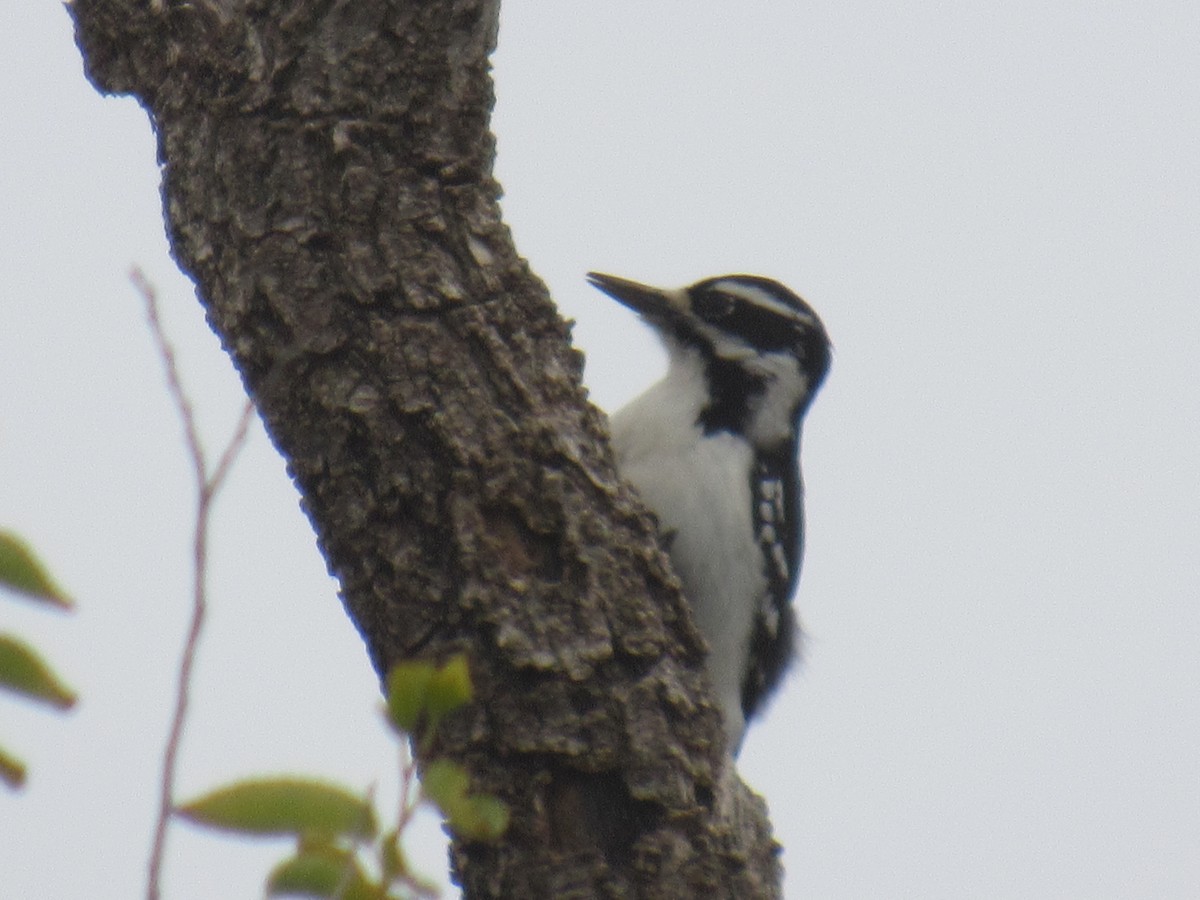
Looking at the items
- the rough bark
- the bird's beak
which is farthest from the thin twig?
the bird's beak

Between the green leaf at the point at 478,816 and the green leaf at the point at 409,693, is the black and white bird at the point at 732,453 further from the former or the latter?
the green leaf at the point at 409,693

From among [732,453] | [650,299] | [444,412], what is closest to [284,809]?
[444,412]

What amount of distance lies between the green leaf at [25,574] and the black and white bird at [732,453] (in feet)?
12.3

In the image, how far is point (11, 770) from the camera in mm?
1361

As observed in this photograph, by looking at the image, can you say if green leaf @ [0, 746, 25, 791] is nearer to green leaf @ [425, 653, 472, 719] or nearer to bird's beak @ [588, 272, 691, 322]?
green leaf @ [425, 653, 472, 719]

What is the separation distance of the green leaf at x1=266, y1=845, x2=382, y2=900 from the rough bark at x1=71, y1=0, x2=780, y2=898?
1630 millimetres

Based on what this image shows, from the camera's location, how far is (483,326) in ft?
11.0

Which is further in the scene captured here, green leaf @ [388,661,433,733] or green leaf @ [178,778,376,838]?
green leaf @ [388,661,433,733]

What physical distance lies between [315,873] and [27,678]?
0.30m

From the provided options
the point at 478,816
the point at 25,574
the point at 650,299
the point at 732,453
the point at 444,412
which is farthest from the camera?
the point at 650,299

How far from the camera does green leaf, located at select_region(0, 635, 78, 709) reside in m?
1.35

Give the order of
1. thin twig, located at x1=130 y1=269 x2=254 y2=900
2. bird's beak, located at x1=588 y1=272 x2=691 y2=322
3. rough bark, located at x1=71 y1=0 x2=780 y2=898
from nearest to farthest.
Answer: thin twig, located at x1=130 y1=269 x2=254 y2=900
rough bark, located at x1=71 y1=0 x2=780 y2=898
bird's beak, located at x1=588 y1=272 x2=691 y2=322

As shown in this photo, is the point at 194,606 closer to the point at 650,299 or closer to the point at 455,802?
the point at 455,802

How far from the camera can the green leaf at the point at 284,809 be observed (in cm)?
136
